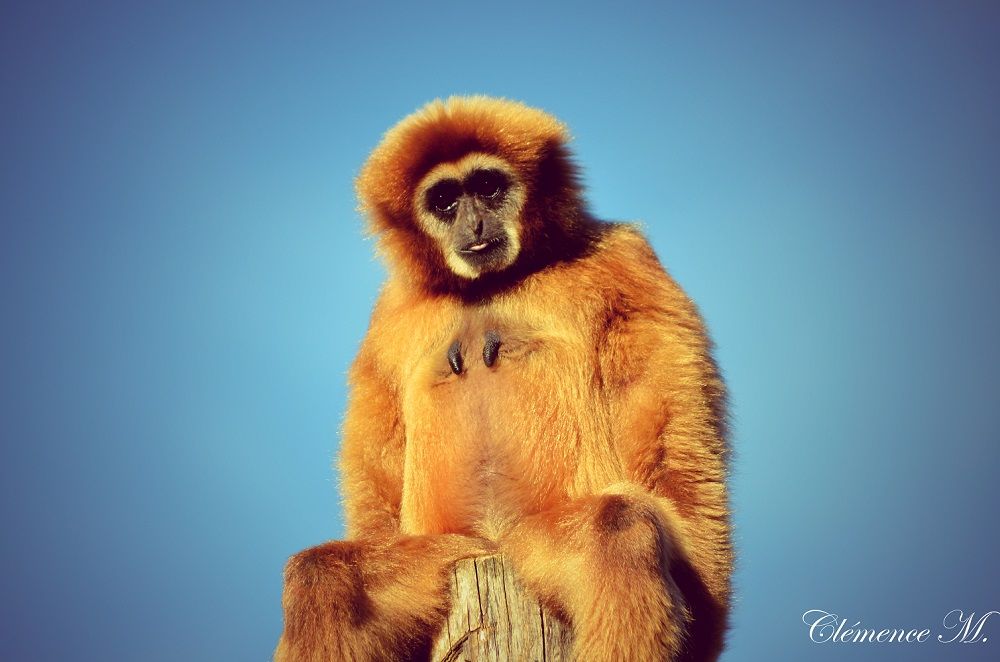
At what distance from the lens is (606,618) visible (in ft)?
14.4

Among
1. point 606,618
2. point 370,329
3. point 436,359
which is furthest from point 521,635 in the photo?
point 370,329

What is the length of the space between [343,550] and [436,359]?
136cm

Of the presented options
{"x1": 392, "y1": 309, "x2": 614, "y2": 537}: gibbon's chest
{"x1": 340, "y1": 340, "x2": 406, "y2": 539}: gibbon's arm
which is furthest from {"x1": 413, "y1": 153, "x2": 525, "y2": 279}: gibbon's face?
{"x1": 340, "y1": 340, "x2": 406, "y2": 539}: gibbon's arm

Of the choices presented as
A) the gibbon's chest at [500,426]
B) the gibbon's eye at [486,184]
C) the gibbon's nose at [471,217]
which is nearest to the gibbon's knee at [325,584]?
the gibbon's chest at [500,426]

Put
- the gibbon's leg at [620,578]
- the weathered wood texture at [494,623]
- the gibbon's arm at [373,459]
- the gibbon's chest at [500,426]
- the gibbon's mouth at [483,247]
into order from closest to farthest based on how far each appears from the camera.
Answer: the gibbon's leg at [620,578] → the weathered wood texture at [494,623] → the gibbon's chest at [500,426] → the gibbon's mouth at [483,247] → the gibbon's arm at [373,459]

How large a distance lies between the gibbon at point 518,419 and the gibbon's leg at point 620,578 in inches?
0.4

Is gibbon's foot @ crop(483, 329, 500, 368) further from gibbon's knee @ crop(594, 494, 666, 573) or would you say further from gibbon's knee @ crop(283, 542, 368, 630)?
gibbon's knee @ crop(283, 542, 368, 630)

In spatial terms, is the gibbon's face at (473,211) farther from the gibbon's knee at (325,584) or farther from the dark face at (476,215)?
the gibbon's knee at (325,584)

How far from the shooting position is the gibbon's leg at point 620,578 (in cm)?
436

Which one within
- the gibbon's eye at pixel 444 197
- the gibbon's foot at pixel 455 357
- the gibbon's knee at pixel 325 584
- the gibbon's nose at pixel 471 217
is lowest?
the gibbon's knee at pixel 325 584

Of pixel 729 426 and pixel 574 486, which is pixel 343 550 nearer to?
pixel 574 486

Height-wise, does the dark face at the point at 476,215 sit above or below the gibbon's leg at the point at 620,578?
above

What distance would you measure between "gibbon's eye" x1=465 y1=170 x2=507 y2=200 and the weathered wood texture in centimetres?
263

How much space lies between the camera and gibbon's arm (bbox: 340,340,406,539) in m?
6.07
